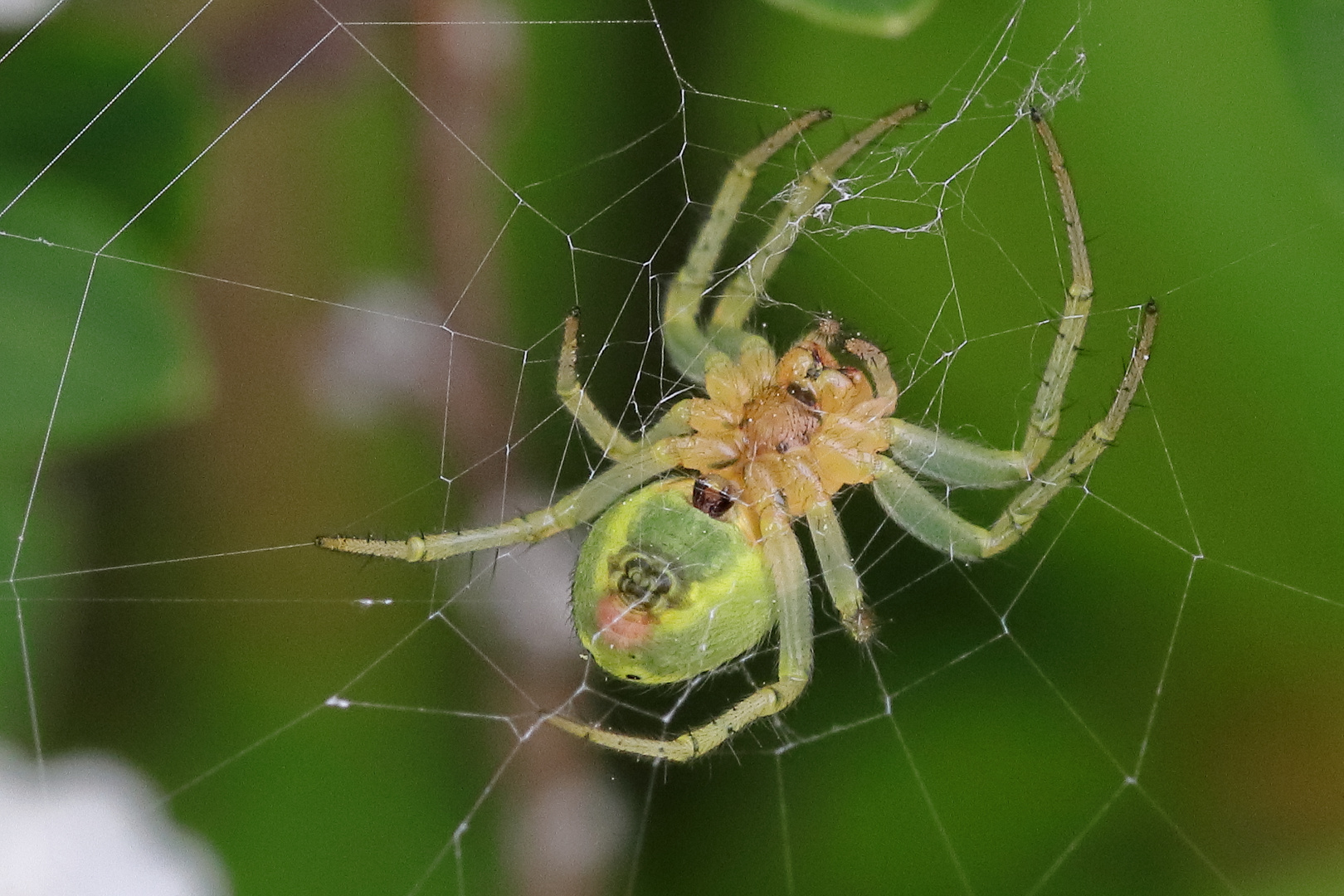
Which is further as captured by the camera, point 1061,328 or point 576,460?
point 576,460

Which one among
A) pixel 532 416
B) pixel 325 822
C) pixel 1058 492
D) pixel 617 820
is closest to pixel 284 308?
pixel 532 416

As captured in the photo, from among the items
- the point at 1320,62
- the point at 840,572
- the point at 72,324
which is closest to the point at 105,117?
the point at 72,324

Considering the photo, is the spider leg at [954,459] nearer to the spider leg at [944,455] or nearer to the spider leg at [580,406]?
the spider leg at [944,455]

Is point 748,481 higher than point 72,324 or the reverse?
the reverse

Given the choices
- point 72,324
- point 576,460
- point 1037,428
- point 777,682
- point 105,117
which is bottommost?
point 777,682

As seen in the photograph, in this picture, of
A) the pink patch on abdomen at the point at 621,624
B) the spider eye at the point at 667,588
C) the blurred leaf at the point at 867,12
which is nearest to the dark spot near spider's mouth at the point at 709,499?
the spider eye at the point at 667,588

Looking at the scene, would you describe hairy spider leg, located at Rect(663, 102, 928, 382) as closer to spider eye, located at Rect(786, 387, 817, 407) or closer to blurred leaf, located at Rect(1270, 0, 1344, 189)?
spider eye, located at Rect(786, 387, 817, 407)

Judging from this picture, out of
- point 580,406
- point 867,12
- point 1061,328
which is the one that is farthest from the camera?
point 580,406

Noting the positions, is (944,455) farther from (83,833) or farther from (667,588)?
(83,833)

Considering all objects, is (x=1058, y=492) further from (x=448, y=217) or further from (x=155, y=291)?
(x=155, y=291)
